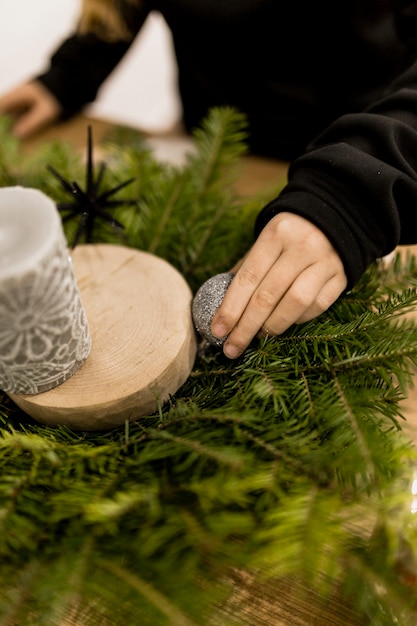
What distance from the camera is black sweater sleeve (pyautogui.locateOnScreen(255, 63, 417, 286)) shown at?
0.45 metres

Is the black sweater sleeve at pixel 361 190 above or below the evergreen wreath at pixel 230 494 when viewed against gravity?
above

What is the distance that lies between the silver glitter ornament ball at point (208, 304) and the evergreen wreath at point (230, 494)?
3 cm

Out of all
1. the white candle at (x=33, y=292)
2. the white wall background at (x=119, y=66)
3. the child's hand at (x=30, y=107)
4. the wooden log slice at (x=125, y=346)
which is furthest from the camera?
the white wall background at (x=119, y=66)

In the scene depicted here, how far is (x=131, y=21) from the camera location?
930 mm

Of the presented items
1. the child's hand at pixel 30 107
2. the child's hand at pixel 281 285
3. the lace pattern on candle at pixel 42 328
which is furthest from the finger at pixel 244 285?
the child's hand at pixel 30 107

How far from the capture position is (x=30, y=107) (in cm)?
97

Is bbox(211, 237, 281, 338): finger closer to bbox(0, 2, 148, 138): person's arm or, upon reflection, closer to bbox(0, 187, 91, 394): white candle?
bbox(0, 187, 91, 394): white candle

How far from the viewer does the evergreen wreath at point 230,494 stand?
1.05 feet

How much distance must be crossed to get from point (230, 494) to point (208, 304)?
179mm

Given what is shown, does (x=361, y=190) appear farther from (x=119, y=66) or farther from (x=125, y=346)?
(x=119, y=66)

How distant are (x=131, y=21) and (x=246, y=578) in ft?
3.02

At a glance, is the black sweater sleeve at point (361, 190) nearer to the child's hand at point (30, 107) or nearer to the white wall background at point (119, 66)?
the child's hand at point (30, 107)

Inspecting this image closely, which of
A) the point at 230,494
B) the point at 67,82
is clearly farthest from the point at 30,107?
the point at 230,494

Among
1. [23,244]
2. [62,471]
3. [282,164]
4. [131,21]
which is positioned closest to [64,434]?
[62,471]
